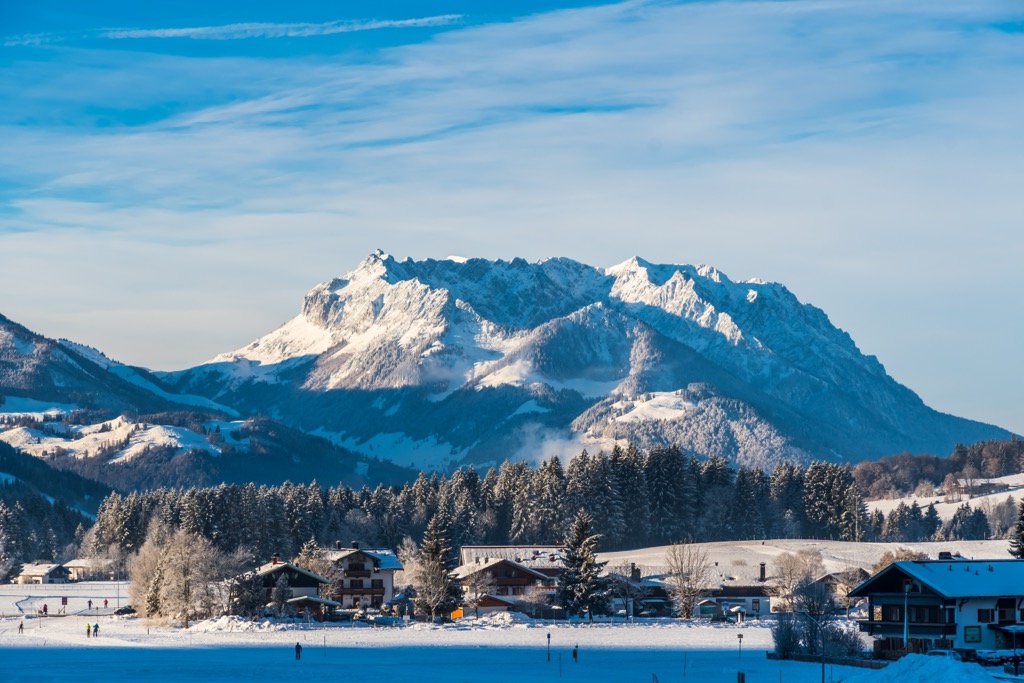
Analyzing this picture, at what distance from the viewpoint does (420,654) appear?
354 feet

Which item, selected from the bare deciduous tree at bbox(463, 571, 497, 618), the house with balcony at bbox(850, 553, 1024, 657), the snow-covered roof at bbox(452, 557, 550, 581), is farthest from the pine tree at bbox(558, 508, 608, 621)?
the house with balcony at bbox(850, 553, 1024, 657)

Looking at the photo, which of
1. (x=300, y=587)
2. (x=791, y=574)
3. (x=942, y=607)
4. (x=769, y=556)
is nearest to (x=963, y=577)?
(x=942, y=607)

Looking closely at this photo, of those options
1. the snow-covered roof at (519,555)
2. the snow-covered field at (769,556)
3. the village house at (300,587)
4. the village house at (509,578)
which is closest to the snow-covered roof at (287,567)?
the village house at (300,587)

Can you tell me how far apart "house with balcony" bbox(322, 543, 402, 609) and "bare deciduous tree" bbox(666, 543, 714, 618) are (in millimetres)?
29057

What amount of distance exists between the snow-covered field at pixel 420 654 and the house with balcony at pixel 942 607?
7.64m

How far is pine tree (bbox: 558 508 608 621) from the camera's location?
14712 cm

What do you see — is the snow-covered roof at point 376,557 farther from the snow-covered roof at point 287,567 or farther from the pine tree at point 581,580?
the pine tree at point 581,580

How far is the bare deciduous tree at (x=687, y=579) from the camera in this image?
15662 centimetres

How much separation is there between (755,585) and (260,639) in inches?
2717

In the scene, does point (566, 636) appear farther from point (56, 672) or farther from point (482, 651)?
point (56, 672)

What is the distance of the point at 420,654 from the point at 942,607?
112 ft

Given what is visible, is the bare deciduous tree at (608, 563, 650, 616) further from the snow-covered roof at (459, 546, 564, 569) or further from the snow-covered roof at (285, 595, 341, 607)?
the snow-covered roof at (285, 595, 341, 607)

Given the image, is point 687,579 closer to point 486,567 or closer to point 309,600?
point 486,567

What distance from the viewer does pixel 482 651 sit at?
364 ft
